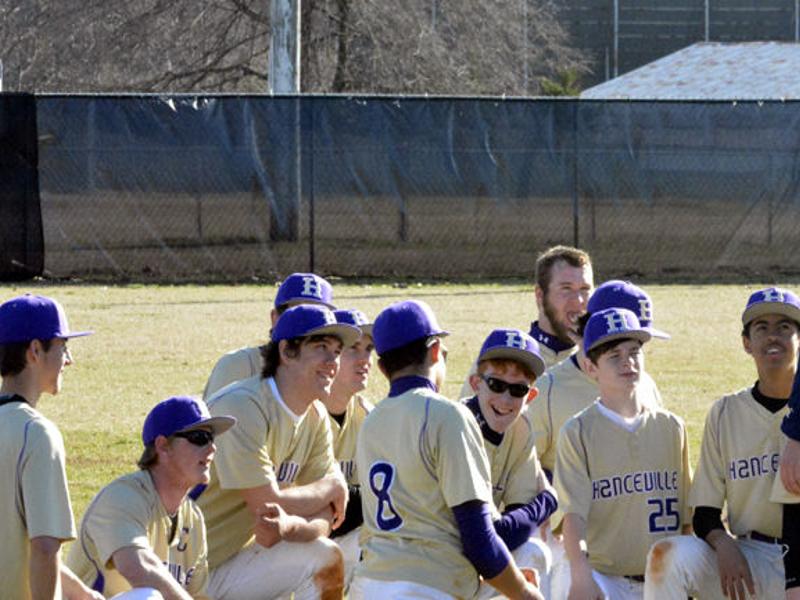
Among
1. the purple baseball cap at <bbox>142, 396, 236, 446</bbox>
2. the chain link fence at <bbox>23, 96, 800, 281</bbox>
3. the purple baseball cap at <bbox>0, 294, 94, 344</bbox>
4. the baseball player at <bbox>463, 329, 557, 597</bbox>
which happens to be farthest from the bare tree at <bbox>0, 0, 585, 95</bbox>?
the purple baseball cap at <bbox>0, 294, 94, 344</bbox>

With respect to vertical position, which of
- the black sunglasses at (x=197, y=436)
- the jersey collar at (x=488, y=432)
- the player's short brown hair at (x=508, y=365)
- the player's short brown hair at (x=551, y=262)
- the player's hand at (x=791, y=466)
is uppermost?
the player's short brown hair at (x=551, y=262)

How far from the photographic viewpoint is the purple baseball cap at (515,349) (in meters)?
5.40

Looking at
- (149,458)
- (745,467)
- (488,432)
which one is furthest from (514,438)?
(149,458)

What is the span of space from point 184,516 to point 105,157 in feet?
46.3

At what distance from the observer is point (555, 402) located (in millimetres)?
6469

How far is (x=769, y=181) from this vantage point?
1944 cm

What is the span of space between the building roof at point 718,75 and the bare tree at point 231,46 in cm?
846

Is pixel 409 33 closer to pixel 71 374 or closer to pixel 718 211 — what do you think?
pixel 718 211

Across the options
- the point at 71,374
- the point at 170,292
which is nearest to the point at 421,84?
the point at 170,292

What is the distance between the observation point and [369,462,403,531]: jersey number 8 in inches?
190

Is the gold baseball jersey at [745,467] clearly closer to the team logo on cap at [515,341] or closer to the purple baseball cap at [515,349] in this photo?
the purple baseball cap at [515,349]

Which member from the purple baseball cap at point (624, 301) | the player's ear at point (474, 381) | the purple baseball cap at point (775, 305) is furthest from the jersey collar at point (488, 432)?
the purple baseball cap at point (775, 305)

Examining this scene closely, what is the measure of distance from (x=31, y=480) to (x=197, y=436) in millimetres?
721

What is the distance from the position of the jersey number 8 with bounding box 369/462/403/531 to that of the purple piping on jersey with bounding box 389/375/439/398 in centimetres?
23
